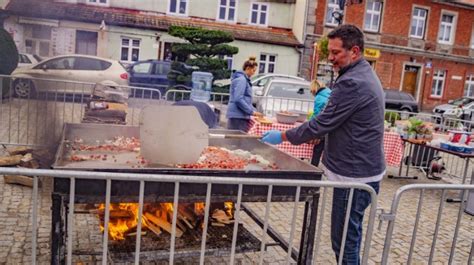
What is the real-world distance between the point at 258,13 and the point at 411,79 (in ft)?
35.0

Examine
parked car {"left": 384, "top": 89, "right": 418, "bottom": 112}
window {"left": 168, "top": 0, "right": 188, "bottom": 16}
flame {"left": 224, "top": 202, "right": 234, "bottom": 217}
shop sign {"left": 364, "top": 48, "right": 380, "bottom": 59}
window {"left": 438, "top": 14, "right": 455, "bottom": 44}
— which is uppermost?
window {"left": 438, "top": 14, "right": 455, "bottom": 44}

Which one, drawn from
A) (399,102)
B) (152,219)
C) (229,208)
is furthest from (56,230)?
(399,102)

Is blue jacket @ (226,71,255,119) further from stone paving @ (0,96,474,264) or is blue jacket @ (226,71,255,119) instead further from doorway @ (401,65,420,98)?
doorway @ (401,65,420,98)

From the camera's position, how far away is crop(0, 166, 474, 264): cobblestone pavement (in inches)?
156

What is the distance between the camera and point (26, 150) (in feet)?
22.0

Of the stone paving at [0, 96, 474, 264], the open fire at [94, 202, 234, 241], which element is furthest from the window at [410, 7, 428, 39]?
the open fire at [94, 202, 234, 241]

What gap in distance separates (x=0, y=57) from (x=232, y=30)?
15961 millimetres

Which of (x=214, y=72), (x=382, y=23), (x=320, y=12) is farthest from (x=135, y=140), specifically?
(x=382, y=23)

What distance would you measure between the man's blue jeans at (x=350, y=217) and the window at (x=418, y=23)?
89.8 feet

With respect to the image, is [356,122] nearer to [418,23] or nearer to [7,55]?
[7,55]

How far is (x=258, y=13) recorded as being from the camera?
84.1ft

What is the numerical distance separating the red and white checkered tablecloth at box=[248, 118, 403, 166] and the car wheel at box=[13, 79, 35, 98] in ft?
13.0

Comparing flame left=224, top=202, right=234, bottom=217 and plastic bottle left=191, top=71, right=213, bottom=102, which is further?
plastic bottle left=191, top=71, right=213, bottom=102

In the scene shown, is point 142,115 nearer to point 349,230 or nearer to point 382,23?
point 349,230
